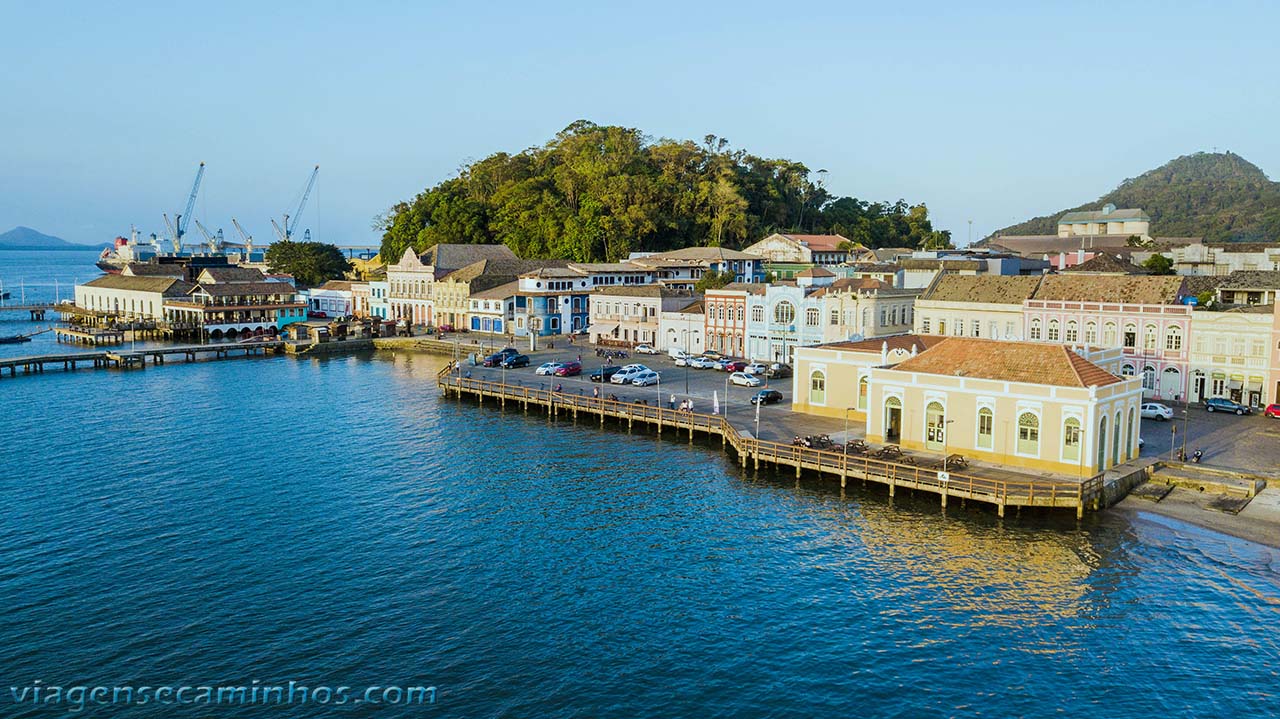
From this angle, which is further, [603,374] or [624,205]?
[624,205]

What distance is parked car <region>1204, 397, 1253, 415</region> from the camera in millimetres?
58219

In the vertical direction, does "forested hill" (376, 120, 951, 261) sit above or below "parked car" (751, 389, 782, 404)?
above

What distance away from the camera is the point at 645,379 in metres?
71.9

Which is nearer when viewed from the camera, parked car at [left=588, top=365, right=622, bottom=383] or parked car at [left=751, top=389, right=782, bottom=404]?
parked car at [left=751, top=389, right=782, bottom=404]

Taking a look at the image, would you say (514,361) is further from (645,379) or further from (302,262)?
(302,262)

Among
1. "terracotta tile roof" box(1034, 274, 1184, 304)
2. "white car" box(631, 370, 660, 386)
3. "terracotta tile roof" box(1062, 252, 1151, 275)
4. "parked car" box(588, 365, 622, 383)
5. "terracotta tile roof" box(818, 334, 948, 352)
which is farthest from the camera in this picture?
"terracotta tile roof" box(1062, 252, 1151, 275)

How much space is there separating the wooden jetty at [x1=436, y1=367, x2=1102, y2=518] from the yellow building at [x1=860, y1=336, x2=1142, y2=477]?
1.97m

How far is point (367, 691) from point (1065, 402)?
33614mm

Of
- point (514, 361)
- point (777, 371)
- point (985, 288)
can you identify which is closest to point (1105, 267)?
Result: point (985, 288)

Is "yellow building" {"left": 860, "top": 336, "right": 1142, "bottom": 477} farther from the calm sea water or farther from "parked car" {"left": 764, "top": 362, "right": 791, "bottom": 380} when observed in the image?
"parked car" {"left": 764, "top": 362, "right": 791, "bottom": 380}

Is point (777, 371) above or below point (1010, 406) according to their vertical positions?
below

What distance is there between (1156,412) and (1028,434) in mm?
16748

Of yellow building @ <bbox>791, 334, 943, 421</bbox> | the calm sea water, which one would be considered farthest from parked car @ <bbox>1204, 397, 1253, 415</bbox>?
the calm sea water

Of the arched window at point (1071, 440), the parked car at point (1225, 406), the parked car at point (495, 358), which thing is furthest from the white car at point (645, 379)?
the parked car at point (1225, 406)
